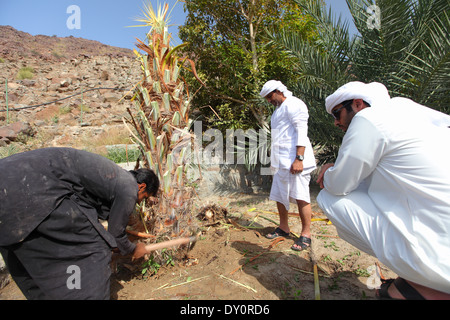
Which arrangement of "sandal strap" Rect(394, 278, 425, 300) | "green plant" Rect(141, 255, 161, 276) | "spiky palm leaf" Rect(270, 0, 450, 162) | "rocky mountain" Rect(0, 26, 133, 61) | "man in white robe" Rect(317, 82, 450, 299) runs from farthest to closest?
1. "rocky mountain" Rect(0, 26, 133, 61)
2. "spiky palm leaf" Rect(270, 0, 450, 162)
3. "green plant" Rect(141, 255, 161, 276)
4. "sandal strap" Rect(394, 278, 425, 300)
5. "man in white robe" Rect(317, 82, 450, 299)

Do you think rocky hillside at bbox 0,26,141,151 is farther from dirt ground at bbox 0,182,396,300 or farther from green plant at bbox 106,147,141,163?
dirt ground at bbox 0,182,396,300

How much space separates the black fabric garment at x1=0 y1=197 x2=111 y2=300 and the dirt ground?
0.54 m

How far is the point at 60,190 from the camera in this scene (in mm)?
1683

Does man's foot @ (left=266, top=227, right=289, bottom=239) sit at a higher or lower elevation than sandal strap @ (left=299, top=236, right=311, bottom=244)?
lower

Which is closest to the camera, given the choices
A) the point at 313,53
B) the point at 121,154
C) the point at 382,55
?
the point at 382,55

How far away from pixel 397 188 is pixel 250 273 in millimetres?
1393

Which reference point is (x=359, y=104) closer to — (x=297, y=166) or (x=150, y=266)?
(x=297, y=166)

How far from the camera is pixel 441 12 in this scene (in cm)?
399

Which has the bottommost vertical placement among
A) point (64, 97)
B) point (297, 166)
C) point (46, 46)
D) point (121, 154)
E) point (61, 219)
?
point (121, 154)

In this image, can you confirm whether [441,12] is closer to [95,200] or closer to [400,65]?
[400,65]

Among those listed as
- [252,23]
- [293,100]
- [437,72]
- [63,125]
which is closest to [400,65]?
[437,72]

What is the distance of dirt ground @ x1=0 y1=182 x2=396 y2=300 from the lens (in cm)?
217

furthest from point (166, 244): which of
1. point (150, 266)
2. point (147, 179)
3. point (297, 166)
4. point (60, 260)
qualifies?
point (297, 166)

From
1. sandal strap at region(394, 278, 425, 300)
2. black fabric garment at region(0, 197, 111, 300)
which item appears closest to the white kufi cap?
sandal strap at region(394, 278, 425, 300)
